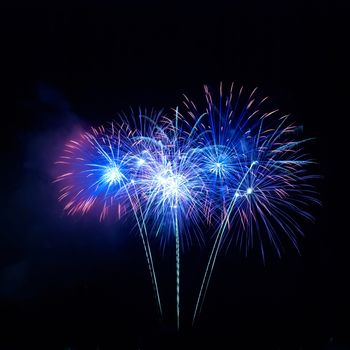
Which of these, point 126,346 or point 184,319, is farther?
point 184,319

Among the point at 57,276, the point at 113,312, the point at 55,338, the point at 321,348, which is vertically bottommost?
the point at 321,348

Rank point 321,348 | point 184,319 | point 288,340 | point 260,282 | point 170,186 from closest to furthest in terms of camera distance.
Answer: point 170,186 < point 321,348 < point 288,340 < point 184,319 < point 260,282

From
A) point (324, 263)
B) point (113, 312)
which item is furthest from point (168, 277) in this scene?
point (324, 263)

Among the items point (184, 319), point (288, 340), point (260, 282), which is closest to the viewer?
point (288, 340)

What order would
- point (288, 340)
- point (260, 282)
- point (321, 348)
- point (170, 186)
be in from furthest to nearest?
point (260, 282) < point (288, 340) < point (321, 348) < point (170, 186)

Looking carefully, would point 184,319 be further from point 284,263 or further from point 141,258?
point 284,263

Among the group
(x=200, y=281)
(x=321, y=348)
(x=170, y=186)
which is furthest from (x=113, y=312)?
(x=170, y=186)

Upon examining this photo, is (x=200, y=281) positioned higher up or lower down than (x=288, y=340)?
higher up

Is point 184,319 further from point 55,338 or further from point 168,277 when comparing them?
point 55,338

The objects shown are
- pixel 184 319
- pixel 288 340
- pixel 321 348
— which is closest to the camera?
pixel 321 348
